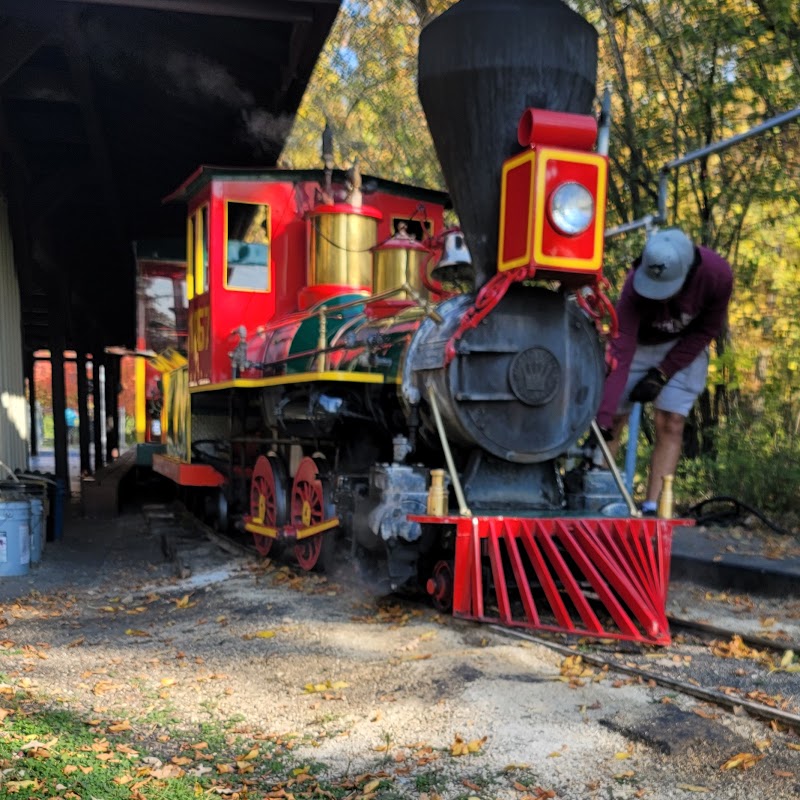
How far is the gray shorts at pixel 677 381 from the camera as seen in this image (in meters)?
5.56

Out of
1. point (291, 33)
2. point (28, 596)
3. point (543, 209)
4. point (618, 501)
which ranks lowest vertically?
point (28, 596)

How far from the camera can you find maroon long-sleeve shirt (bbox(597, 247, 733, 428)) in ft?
17.2

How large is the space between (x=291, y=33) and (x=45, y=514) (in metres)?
4.86

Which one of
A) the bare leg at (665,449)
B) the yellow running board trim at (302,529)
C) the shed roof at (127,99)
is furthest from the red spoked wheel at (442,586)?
the shed roof at (127,99)

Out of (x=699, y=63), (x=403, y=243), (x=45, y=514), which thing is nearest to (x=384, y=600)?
(x=403, y=243)

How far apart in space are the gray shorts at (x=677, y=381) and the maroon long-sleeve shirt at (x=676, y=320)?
0.08 m

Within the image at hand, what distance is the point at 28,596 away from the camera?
19.0 feet

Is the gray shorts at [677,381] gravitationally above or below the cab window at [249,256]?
below

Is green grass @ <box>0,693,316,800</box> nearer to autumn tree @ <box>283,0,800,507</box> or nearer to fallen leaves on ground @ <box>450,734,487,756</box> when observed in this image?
fallen leaves on ground @ <box>450,734,487,756</box>

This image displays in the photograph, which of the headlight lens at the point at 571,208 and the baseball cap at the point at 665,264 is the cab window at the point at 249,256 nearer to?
the baseball cap at the point at 665,264

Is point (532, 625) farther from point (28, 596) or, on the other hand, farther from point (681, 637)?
point (28, 596)

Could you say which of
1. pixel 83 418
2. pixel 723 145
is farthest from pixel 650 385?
pixel 83 418

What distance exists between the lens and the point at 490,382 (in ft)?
15.5

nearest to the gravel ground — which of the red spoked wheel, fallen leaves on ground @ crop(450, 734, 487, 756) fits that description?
fallen leaves on ground @ crop(450, 734, 487, 756)
